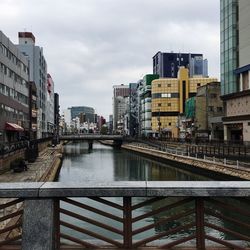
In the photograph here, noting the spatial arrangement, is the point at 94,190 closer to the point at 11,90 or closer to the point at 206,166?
the point at 206,166

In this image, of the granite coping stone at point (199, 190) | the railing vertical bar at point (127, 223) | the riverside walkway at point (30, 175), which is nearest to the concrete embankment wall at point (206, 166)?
the riverside walkway at point (30, 175)

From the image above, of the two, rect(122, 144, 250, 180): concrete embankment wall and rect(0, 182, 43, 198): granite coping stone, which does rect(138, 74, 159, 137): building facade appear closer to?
rect(122, 144, 250, 180): concrete embankment wall

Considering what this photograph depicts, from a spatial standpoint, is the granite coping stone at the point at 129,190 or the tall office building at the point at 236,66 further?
the tall office building at the point at 236,66

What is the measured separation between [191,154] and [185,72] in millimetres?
90947

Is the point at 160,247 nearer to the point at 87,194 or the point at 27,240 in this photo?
the point at 87,194

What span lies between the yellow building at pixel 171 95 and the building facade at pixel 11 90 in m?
70.3

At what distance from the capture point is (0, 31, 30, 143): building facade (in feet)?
189

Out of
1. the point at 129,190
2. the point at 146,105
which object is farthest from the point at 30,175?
the point at 146,105

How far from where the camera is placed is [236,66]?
71.7 m

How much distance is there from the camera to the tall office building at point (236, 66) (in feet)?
216

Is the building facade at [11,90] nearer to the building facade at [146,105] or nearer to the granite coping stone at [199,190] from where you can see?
the granite coping stone at [199,190]

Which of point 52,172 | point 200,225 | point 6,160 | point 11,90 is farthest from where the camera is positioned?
point 11,90

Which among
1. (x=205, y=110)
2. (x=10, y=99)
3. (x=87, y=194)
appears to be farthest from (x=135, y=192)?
(x=205, y=110)

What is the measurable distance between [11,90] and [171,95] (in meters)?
87.9
